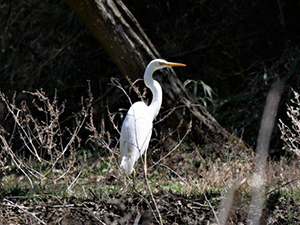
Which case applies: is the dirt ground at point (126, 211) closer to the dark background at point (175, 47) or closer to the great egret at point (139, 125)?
the great egret at point (139, 125)

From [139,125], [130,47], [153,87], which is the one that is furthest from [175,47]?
[139,125]

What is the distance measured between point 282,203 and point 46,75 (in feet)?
17.8

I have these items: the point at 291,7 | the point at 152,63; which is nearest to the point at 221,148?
→ the point at 152,63

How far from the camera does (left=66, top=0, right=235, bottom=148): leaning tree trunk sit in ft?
21.5

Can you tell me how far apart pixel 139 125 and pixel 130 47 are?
0.96 m

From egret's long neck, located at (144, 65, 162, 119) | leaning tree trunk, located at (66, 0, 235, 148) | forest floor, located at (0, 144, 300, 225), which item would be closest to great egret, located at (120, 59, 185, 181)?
egret's long neck, located at (144, 65, 162, 119)

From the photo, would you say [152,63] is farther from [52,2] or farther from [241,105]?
[52,2]

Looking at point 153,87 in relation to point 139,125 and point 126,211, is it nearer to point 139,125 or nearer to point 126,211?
point 139,125

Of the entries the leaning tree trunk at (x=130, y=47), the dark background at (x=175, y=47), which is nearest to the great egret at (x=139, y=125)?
the leaning tree trunk at (x=130, y=47)

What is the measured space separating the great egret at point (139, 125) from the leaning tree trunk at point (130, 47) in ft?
1.19

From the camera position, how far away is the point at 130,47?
6707 mm

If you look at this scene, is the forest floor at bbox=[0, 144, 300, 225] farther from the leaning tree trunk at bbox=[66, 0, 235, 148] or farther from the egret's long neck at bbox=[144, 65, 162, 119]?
the leaning tree trunk at bbox=[66, 0, 235, 148]

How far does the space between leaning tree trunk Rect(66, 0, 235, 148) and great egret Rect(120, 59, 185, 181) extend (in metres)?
0.36

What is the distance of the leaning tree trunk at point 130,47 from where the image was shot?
21.5 feet
